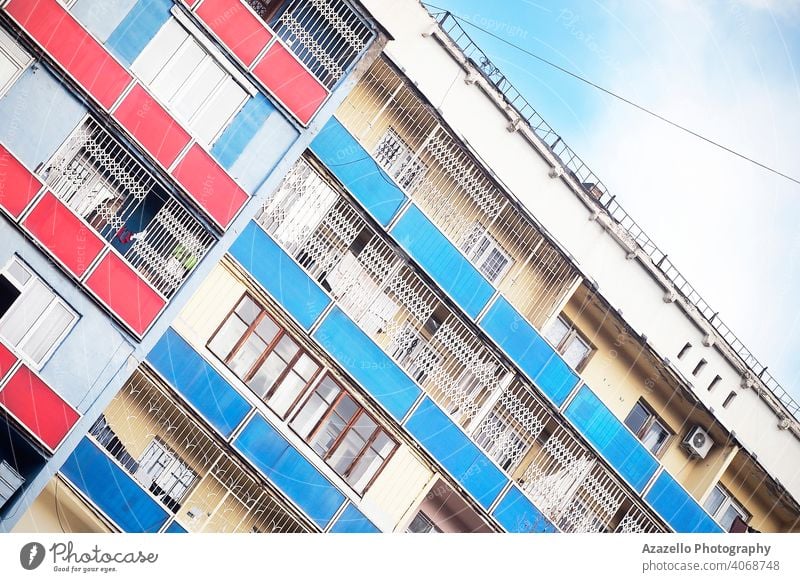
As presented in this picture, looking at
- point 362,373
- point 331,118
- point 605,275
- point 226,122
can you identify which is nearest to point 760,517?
point 605,275

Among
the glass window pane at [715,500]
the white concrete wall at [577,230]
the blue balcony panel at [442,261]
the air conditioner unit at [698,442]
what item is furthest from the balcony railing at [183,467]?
the glass window pane at [715,500]

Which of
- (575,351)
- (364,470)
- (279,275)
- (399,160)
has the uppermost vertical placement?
(399,160)

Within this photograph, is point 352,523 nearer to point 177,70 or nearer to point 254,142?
point 254,142

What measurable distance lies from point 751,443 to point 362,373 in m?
2.66

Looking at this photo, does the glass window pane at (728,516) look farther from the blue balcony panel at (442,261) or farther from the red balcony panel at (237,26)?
the red balcony panel at (237,26)

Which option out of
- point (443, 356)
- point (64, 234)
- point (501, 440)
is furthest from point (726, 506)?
point (64, 234)

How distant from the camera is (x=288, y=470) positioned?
249 inches

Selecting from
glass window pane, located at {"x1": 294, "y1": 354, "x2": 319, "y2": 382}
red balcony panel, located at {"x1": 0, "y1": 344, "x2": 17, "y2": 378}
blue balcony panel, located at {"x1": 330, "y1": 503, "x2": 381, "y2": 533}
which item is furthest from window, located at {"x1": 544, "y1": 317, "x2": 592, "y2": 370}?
red balcony panel, located at {"x1": 0, "y1": 344, "x2": 17, "y2": 378}

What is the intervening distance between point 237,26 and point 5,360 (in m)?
2.25

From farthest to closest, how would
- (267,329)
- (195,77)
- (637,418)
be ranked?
(637,418), (267,329), (195,77)

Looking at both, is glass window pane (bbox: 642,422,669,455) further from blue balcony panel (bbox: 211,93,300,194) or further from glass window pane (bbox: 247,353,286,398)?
blue balcony panel (bbox: 211,93,300,194)
